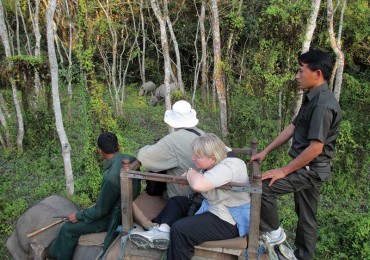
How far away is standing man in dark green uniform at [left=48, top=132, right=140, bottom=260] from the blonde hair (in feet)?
3.56

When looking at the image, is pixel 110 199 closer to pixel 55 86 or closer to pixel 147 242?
pixel 147 242

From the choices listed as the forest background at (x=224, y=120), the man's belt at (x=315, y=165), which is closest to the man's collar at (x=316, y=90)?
the man's belt at (x=315, y=165)

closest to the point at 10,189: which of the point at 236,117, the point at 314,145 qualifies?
the point at 236,117

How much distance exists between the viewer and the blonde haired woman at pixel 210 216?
2953 mm

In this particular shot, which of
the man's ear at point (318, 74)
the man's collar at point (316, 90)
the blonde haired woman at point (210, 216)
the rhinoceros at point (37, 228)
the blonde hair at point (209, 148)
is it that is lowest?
the rhinoceros at point (37, 228)

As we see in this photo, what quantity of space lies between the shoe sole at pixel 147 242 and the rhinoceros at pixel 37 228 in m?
1.86

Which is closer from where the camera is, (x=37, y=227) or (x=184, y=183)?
(x=184, y=183)

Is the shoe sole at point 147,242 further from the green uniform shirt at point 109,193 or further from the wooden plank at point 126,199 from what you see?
the green uniform shirt at point 109,193

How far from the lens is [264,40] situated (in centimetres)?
761

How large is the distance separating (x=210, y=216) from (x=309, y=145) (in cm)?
111

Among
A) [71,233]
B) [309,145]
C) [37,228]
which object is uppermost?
[309,145]

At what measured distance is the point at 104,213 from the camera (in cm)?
383

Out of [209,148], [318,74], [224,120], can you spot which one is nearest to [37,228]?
[209,148]

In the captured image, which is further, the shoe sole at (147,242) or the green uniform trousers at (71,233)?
the green uniform trousers at (71,233)
